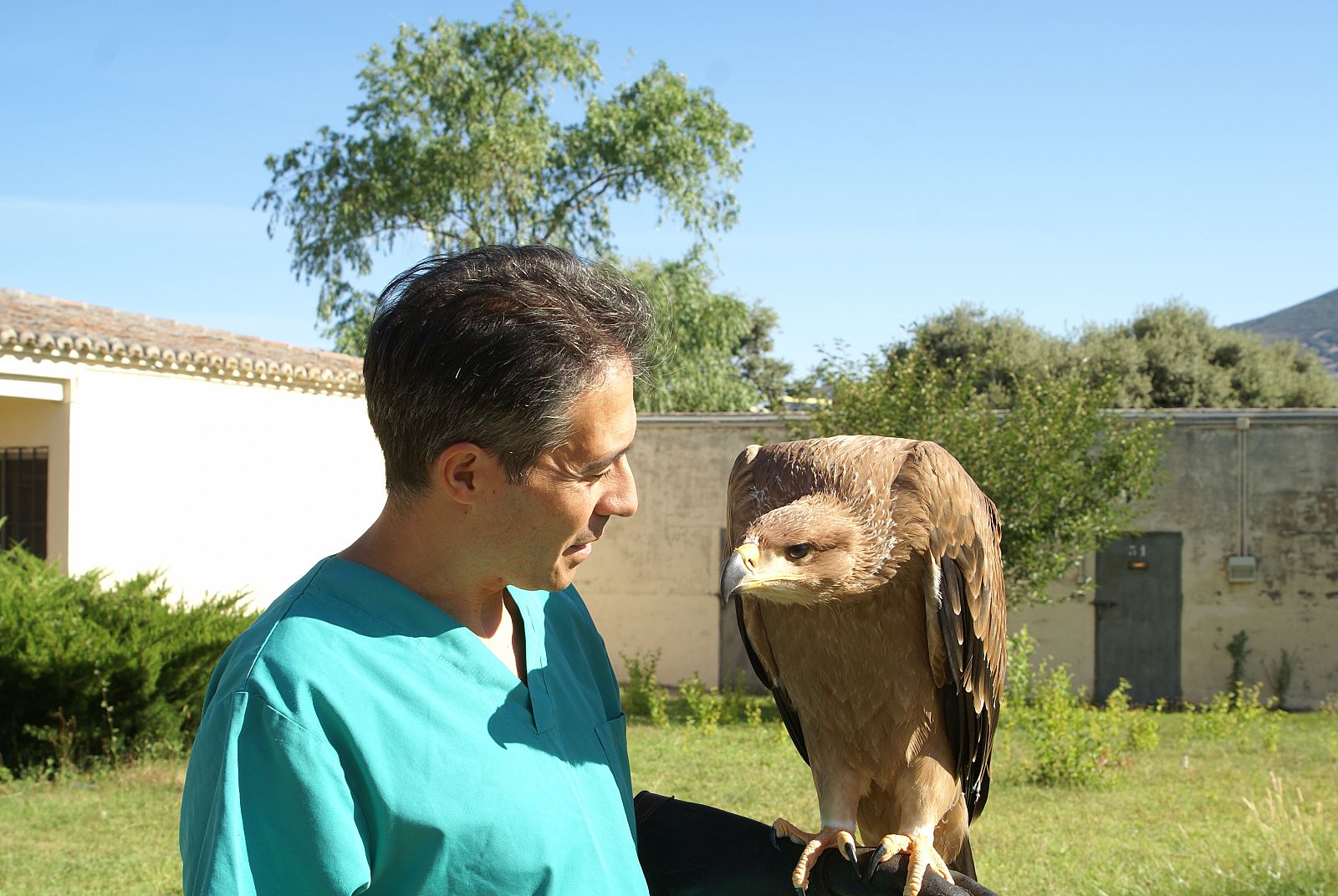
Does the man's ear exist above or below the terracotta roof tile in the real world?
below

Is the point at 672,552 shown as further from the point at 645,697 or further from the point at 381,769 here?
the point at 381,769

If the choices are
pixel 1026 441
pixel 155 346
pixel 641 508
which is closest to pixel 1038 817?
pixel 1026 441

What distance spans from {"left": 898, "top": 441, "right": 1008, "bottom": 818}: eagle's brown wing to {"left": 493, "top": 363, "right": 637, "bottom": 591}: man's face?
3.48 feet

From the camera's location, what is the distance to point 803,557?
7.54ft

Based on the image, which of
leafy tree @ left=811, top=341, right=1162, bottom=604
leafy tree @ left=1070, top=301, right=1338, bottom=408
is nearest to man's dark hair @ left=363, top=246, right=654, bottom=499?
leafy tree @ left=811, top=341, right=1162, bottom=604

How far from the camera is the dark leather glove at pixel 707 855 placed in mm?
2127

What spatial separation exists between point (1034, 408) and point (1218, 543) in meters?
4.46

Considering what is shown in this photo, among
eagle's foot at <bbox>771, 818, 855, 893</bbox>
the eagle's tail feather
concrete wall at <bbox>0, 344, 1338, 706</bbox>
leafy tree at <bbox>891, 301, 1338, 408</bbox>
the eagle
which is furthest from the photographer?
leafy tree at <bbox>891, 301, 1338, 408</bbox>

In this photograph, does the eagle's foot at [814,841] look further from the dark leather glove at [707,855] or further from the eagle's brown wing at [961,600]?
the eagle's brown wing at [961,600]

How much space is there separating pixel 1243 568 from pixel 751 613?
41.4 feet

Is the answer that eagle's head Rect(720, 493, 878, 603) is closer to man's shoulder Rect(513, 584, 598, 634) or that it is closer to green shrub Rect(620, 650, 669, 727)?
man's shoulder Rect(513, 584, 598, 634)

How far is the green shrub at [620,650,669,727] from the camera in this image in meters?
11.8

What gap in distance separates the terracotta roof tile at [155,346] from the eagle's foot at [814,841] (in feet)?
30.5

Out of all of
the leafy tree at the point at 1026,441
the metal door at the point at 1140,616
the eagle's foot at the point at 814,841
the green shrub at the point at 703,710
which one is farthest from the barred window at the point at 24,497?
the metal door at the point at 1140,616
